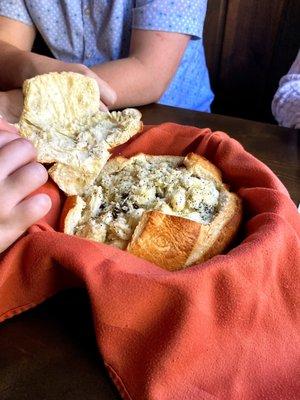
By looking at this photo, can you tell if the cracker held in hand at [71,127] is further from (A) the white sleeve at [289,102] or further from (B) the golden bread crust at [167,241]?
(A) the white sleeve at [289,102]

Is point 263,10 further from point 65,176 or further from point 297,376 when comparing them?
point 297,376

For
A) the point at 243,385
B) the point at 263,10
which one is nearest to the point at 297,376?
the point at 243,385

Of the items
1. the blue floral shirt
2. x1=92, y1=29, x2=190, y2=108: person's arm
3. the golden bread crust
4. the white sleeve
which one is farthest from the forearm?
the golden bread crust

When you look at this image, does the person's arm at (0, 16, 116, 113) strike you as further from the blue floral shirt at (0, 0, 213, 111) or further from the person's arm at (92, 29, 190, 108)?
the person's arm at (92, 29, 190, 108)

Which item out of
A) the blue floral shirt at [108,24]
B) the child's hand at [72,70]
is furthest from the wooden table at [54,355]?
the blue floral shirt at [108,24]

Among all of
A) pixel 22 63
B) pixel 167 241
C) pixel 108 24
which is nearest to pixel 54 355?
pixel 167 241
